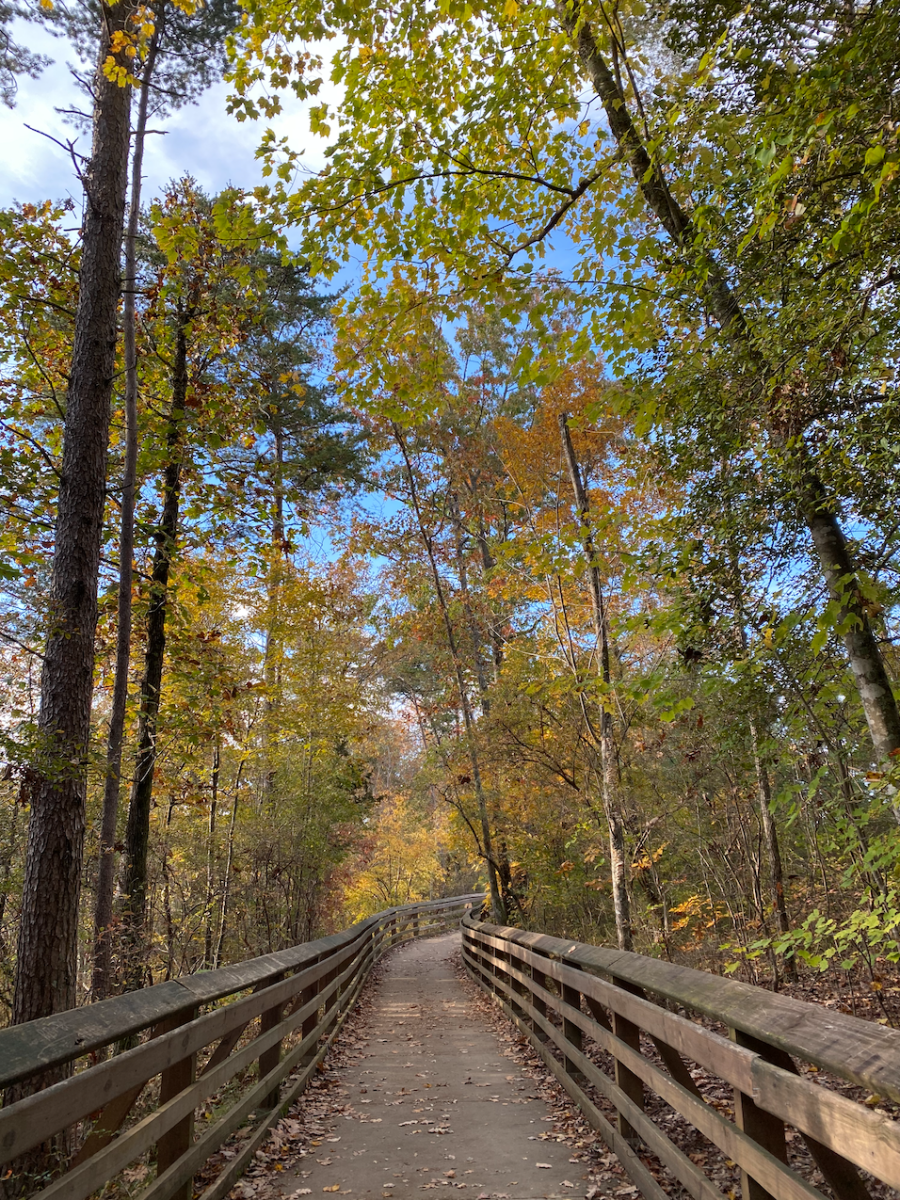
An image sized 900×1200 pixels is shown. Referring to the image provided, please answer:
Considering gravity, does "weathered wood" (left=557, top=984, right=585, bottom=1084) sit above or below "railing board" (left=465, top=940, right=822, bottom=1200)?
below

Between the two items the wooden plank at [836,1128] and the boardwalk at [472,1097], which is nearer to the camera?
the wooden plank at [836,1128]

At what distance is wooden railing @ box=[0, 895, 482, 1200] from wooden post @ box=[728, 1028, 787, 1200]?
1.94 metres

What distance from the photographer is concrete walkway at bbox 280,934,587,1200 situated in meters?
3.64

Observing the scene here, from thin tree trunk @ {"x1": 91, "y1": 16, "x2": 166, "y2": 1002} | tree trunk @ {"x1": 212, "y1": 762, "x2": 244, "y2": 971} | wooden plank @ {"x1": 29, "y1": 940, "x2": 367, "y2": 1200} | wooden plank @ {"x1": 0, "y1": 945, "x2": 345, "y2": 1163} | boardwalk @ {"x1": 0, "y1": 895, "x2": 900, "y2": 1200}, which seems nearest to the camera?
wooden plank @ {"x1": 0, "y1": 945, "x2": 345, "y2": 1163}

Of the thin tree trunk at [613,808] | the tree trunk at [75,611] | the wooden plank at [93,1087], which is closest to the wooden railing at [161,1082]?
the wooden plank at [93,1087]

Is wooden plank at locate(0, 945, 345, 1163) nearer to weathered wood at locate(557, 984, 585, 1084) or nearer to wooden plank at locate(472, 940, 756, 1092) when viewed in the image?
wooden plank at locate(472, 940, 756, 1092)

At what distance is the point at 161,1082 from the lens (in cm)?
301

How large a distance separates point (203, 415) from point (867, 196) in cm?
694

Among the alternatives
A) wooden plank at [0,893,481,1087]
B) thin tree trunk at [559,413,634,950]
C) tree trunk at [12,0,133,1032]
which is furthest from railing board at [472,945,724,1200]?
thin tree trunk at [559,413,634,950]

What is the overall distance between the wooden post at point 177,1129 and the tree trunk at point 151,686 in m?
5.12

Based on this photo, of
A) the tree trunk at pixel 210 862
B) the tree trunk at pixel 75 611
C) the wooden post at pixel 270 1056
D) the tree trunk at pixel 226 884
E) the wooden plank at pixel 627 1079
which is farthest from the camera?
the tree trunk at pixel 210 862

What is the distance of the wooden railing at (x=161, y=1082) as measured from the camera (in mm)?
1902

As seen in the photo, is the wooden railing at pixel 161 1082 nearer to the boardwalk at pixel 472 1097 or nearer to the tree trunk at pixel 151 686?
the boardwalk at pixel 472 1097

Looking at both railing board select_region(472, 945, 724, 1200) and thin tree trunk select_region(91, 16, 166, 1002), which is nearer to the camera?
railing board select_region(472, 945, 724, 1200)
